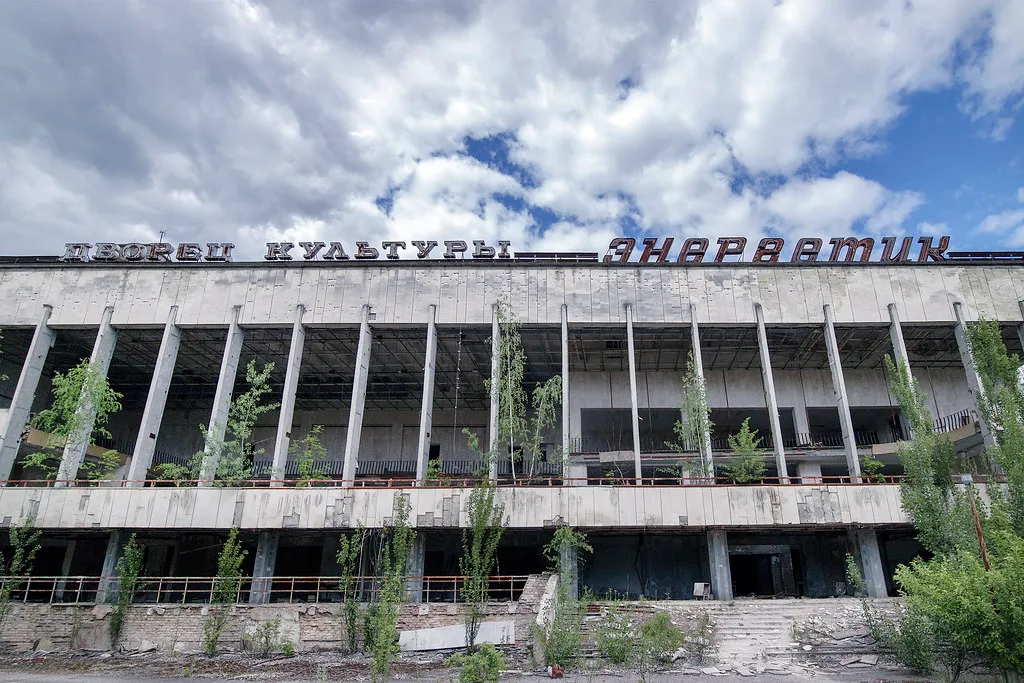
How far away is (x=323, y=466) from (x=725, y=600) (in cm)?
2703

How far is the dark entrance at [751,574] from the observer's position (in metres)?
32.6

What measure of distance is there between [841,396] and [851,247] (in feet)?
26.3

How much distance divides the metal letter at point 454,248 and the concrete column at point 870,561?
884 inches

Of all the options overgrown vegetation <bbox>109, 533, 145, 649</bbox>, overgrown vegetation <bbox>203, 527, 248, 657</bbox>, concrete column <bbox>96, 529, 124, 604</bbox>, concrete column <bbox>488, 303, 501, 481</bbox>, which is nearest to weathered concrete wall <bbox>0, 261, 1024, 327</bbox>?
concrete column <bbox>488, 303, 501, 481</bbox>

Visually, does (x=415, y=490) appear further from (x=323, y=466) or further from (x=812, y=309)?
(x=812, y=309)

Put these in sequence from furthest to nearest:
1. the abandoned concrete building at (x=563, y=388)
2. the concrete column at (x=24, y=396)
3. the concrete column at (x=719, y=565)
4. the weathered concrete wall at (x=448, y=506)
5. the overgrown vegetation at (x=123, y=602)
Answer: the concrete column at (x=24, y=396)
the abandoned concrete building at (x=563, y=388)
the weathered concrete wall at (x=448, y=506)
the concrete column at (x=719, y=565)
the overgrown vegetation at (x=123, y=602)

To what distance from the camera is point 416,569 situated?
2644 cm

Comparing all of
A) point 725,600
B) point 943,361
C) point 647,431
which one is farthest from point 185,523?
point 943,361

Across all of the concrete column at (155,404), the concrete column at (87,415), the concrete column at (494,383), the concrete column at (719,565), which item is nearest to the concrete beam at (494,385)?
the concrete column at (494,383)

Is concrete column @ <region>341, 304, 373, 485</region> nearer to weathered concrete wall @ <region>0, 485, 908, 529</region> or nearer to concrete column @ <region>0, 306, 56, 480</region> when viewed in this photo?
weathered concrete wall @ <region>0, 485, 908, 529</region>

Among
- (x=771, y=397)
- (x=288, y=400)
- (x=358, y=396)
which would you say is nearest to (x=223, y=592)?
(x=288, y=400)

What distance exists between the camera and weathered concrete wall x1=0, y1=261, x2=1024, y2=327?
3167 cm

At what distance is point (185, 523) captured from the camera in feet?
87.8

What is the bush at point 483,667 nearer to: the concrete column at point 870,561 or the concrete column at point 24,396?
the concrete column at point 870,561
